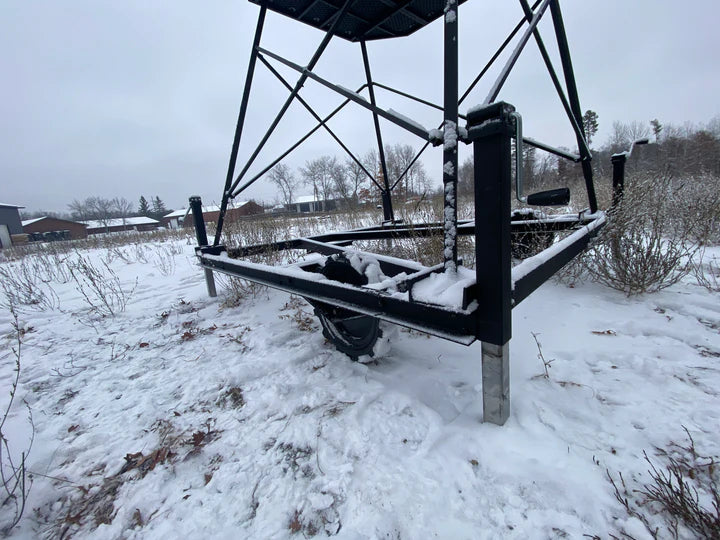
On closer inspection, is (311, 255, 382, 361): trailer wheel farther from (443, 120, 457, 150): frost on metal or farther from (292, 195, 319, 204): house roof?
(292, 195, 319, 204): house roof

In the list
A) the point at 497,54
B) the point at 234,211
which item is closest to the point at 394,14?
the point at 497,54

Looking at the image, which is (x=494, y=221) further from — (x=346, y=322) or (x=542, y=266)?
(x=346, y=322)

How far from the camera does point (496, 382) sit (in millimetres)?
1218

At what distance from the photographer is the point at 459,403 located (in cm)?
148

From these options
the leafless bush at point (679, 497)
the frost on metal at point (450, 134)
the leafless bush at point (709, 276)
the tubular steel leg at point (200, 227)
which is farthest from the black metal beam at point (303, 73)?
the leafless bush at point (709, 276)

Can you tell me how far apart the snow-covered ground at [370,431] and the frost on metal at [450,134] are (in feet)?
3.95

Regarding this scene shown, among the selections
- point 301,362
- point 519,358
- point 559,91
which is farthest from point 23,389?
point 559,91

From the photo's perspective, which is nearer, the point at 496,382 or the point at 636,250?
the point at 496,382

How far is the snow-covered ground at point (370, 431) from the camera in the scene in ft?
3.34

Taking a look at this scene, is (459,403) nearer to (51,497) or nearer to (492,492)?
(492,492)

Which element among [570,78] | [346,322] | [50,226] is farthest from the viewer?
[50,226]

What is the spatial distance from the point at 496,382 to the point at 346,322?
3.59ft

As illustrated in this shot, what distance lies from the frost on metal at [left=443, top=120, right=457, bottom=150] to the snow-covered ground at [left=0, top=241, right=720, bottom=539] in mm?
1205

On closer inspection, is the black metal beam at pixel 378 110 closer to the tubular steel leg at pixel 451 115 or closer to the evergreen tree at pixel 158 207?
the tubular steel leg at pixel 451 115
